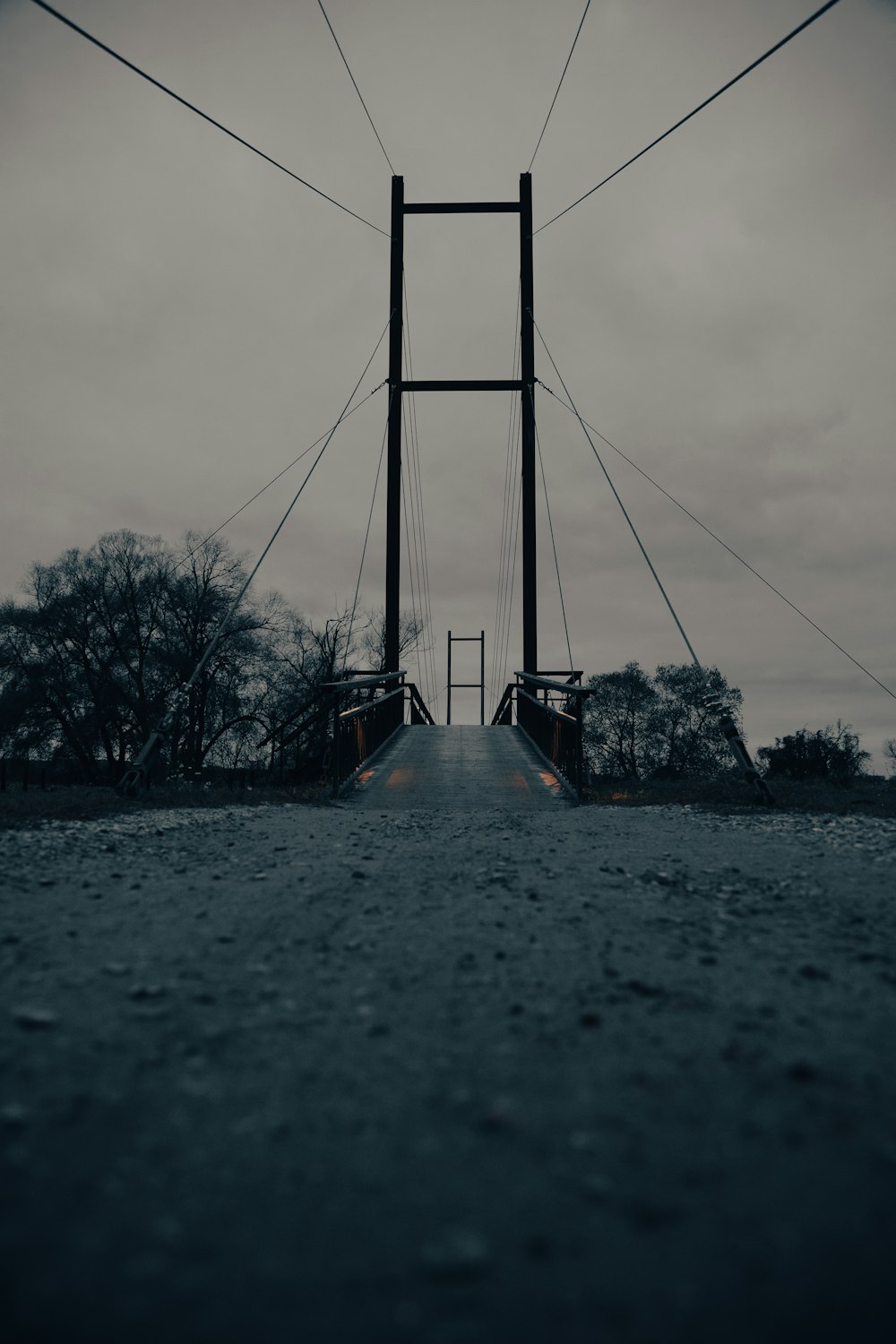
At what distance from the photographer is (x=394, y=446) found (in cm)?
1458

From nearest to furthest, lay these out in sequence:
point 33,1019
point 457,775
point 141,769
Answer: point 33,1019 → point 141,769 → point 457,775

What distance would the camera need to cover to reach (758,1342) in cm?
105

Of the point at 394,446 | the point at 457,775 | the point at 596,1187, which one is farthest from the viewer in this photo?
the point at 394,446

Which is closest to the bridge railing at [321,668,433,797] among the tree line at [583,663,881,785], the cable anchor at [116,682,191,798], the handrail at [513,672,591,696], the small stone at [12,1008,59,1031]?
the cable anchor at [116,682,191,798]

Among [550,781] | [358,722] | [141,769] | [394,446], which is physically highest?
Answer: [394,446]

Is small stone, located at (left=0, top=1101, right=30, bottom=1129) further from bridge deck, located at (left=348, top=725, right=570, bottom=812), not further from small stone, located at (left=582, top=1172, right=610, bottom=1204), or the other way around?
bridge deck, located at (left=348, top=725, right=570, bottom=812)

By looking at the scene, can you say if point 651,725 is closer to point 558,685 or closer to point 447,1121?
point 558,685

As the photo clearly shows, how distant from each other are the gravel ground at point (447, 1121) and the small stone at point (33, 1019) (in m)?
0.02

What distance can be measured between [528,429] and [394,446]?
2.78m

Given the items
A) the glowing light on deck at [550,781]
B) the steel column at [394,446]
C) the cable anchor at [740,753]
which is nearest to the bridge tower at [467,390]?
the steel column at [394,446]

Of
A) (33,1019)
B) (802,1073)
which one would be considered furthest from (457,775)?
(802,1073)

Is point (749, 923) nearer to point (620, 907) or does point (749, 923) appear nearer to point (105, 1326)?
point (620, 907)

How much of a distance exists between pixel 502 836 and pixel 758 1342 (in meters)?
4.24

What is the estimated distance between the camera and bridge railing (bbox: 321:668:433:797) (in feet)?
27.4
